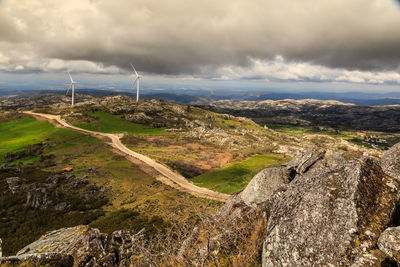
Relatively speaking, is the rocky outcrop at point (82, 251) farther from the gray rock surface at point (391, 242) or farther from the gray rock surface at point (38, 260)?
the gray rock surface at point (391, 242)

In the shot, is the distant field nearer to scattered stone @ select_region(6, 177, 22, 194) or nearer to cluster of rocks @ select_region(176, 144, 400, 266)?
scattered stone @ select_region(6, 177, 22, 194)

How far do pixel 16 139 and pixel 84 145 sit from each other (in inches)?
1754

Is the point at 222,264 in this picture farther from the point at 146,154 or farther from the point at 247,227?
the point at 146,154

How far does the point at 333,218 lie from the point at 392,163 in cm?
835

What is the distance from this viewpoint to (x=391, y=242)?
24.3 feet

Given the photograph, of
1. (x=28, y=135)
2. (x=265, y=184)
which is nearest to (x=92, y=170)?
(x=265, y=184)

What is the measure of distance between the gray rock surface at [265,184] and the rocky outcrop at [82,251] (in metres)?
12.7

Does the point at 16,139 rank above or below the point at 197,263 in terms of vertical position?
below

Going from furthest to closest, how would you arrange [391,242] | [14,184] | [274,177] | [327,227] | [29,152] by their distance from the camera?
1. [29,152]
2. [14,184]
3. [274,177]
4. [327,227]
5. [391,242]

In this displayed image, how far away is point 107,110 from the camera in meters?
179

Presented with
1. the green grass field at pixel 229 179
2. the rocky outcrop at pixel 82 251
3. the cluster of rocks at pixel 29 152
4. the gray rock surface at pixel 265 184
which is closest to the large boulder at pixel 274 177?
the gray rock surface at pixel 265 184

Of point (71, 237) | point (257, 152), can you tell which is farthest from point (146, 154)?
point (71, 237)

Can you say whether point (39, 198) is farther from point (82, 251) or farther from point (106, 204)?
point (82, 251)

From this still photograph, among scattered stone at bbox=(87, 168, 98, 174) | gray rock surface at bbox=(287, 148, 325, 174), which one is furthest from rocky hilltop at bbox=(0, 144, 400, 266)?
scattered stone at bbox=(87, 168, 98, 174)
